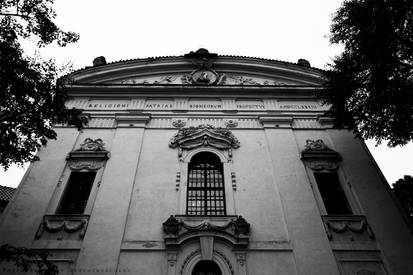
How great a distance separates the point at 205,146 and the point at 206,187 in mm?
1627

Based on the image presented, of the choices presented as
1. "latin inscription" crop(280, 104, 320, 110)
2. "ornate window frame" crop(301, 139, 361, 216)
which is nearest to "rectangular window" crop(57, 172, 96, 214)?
"ornate window frame" crop(301, 139, 361, 216)

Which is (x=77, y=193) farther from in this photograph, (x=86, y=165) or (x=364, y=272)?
(x=364, y=272)

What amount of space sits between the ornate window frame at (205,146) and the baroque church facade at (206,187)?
45 mm

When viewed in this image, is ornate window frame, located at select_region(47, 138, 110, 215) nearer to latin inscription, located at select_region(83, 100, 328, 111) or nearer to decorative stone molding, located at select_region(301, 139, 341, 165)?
latin inscription, located at select_region(83, 100, 328, 111)

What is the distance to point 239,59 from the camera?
14102 millimetres

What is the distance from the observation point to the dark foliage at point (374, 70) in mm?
8359

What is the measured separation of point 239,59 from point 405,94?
24.5ft

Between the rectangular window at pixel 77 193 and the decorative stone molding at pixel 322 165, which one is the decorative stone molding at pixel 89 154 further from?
the decorative stone molding at pixel 322 165

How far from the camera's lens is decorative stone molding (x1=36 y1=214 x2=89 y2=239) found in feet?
27.1

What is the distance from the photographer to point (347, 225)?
335 inches

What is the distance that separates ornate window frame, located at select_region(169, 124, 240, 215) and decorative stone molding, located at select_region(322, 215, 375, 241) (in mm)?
2844

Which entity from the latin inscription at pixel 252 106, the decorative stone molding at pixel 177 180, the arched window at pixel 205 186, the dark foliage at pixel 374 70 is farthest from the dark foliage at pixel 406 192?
the decorative stone molding at pixel 177 180

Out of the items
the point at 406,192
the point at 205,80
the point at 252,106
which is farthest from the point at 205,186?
the point at 406,192

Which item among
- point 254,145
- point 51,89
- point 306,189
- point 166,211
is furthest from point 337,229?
point 51,89
